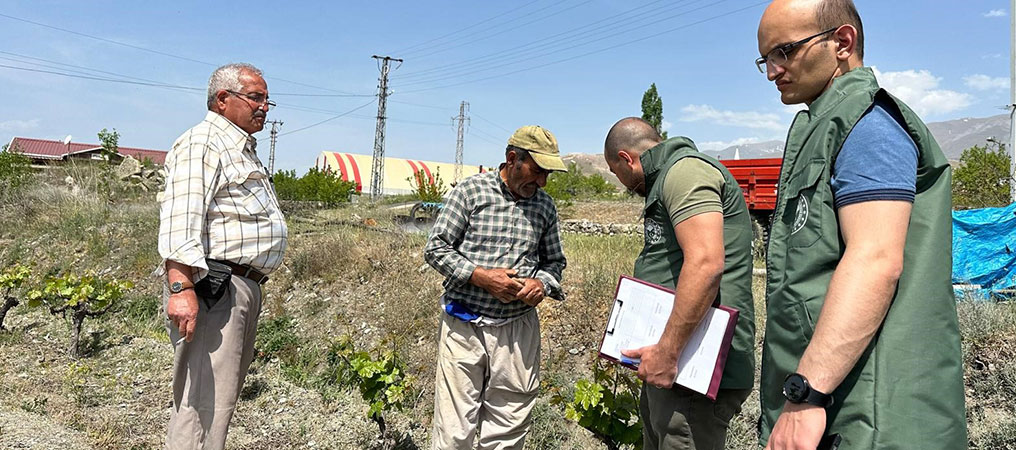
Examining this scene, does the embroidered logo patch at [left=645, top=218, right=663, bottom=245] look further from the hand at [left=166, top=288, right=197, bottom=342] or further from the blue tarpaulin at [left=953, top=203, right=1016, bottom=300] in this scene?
the blue tarpaulin at [left=953, top=203, right=1016, bottom=300]

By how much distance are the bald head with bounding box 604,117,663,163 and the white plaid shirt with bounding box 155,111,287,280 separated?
1543 millimetres

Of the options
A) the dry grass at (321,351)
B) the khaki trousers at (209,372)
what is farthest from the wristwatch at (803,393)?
the dry grass at (321,351)

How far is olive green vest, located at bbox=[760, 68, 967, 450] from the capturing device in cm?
129

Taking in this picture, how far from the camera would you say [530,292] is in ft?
9.66

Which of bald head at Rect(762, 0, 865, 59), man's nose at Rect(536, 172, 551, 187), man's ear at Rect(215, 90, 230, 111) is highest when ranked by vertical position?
bald head at Rect(762, 0, 865, 59)

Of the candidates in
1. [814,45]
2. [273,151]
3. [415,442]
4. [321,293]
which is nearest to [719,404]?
[814,45]

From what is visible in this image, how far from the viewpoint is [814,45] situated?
1.49m

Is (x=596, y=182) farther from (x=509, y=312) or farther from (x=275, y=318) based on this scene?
(x=509, y=312)

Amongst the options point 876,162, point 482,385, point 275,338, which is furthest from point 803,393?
point 275,338

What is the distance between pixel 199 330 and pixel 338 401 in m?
2.21

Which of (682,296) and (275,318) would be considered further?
(275,318)

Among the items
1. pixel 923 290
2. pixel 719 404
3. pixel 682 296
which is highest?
pixel 923 290

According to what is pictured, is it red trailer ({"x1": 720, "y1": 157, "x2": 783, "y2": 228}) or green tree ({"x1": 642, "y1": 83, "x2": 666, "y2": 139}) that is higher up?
green tree ({"x1": 642, "y1": 83, "x2": 666, "y2": 139})

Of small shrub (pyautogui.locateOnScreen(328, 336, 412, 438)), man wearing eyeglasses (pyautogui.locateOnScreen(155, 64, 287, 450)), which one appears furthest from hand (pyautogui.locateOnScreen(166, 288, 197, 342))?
small shrub (pyautogui.locateOnScreen(328, 336, 412, 438))
